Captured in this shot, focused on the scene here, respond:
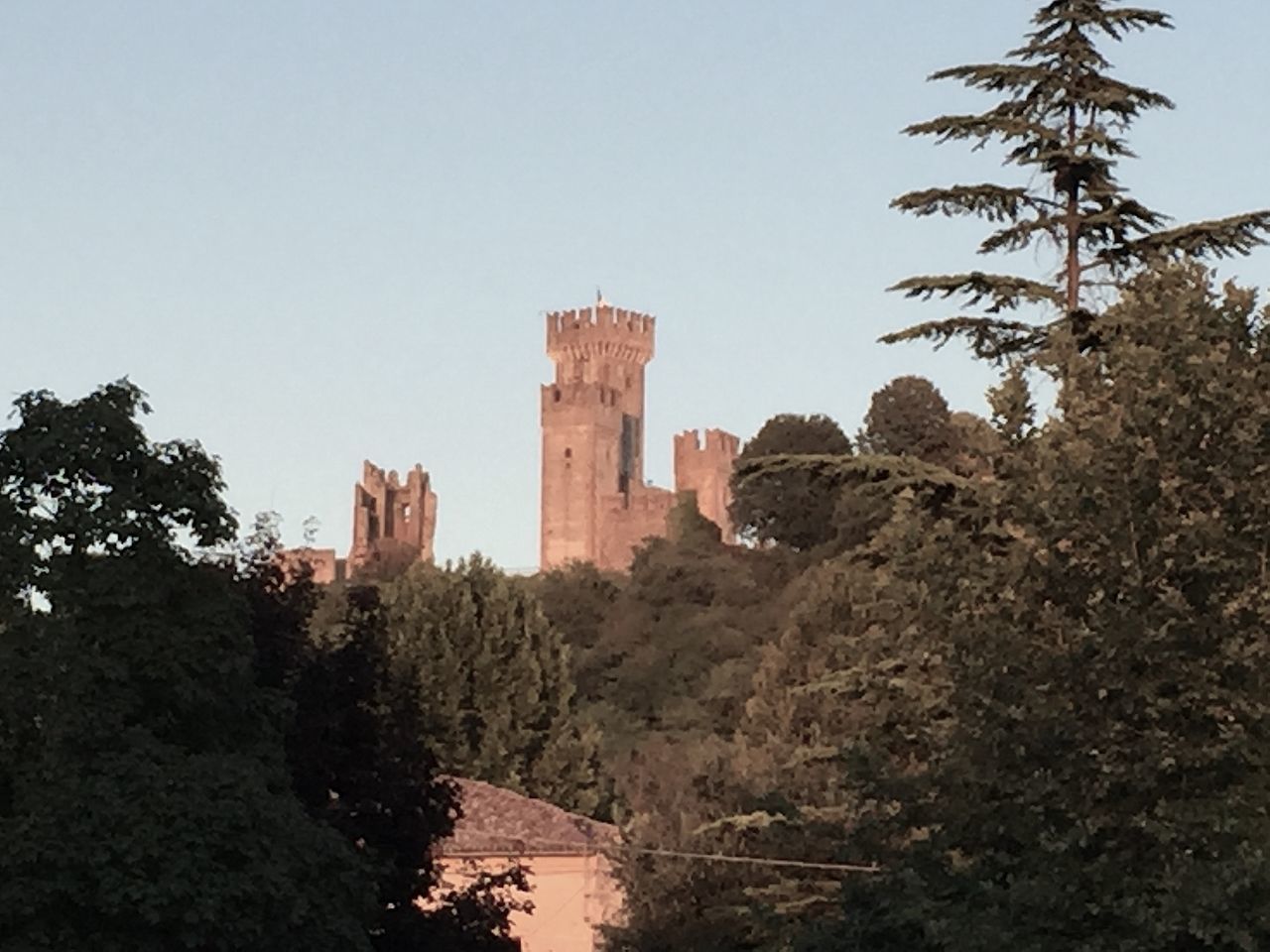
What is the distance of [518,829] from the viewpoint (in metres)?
40.5

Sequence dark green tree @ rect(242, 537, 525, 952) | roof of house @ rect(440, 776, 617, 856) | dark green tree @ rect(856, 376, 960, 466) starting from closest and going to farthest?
dark green tree @ rect(242, 537, 525, 952) < roof of house @ rect(440, 776, 617, 856) < dark green tree @ rect(856, 376, 960, 466)

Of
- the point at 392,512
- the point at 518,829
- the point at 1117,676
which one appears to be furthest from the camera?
the point at 392,512

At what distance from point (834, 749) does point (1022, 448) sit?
520 cm

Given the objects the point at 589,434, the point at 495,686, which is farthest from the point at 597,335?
the point at 495,686

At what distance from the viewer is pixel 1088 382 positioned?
70.3 ft

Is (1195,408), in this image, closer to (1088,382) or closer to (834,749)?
(1088,382)

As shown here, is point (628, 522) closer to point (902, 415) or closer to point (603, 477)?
point (603, 477)

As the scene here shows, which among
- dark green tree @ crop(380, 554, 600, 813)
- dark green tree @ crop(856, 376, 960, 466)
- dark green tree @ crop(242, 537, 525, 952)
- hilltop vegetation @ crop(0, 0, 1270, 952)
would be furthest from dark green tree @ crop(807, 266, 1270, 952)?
dark green tree @ crop(856, 376, 960, 466)

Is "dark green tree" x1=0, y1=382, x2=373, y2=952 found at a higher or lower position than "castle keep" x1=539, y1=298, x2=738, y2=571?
lower

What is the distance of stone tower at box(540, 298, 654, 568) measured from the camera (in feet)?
446

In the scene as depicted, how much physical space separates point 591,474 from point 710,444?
715cm

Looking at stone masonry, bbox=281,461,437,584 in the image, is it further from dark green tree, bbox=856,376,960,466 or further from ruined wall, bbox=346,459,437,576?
dark green tree, bbox=856,376,960,466

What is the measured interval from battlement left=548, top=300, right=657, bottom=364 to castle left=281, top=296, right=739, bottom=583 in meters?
0.06

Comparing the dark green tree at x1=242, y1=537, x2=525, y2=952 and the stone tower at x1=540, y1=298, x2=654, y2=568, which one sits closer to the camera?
the dark green tree at x1=242, y1=537, x2=525, y2=952
